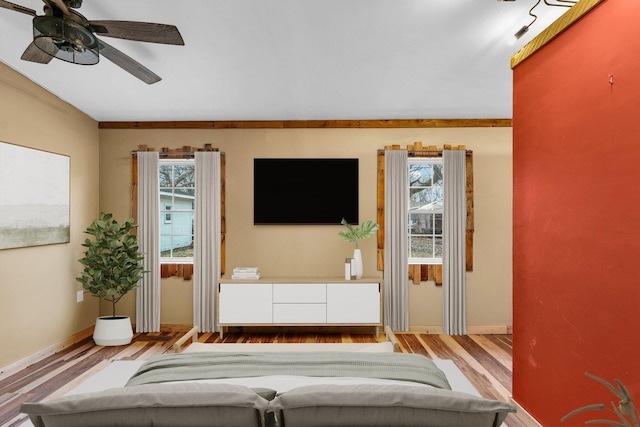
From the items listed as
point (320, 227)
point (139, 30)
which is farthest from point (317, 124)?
point (139, 30)

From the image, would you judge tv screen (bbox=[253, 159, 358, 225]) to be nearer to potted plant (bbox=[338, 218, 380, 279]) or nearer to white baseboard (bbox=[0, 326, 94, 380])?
potted plant (bbox=[338, 218, 380, 279])

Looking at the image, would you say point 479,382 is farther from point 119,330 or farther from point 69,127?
point 69,127

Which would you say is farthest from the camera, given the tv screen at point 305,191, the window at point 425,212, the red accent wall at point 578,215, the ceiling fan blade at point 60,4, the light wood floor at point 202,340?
the window at point 425,212

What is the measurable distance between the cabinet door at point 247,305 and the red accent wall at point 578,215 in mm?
2866

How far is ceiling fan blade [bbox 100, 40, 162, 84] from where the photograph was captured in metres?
2.67

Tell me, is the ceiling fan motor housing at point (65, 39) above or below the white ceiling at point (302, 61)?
below

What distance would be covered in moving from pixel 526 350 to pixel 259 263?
3.42 meters

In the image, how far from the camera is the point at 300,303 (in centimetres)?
523

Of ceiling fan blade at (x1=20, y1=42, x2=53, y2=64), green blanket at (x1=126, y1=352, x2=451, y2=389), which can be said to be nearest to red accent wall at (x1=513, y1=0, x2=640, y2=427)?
green blanket at (x1=126, y1=352, x2=451, y2=389)

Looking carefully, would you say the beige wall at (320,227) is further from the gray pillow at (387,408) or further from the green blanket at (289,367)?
the gray pillow at (387,408)

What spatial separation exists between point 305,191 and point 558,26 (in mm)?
3492

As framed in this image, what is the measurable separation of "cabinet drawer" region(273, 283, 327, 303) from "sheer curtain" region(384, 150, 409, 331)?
833 millimetres

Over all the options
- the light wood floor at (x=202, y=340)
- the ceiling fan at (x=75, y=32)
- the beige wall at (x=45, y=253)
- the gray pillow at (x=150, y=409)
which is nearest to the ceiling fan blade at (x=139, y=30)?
the ceiling fan at (x=75, y=32)

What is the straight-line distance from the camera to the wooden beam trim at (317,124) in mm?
→ 5551
